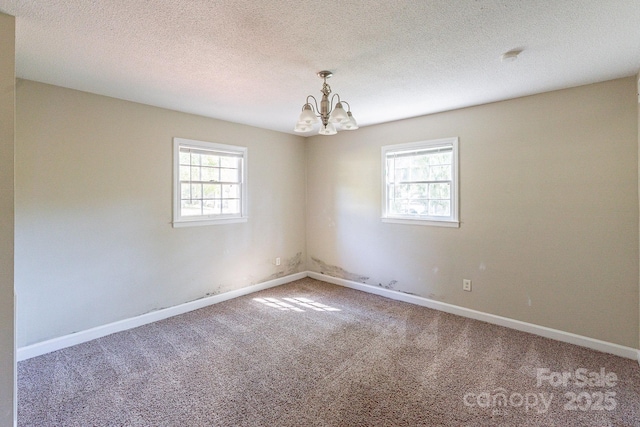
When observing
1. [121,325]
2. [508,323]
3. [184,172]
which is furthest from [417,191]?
[121,325]

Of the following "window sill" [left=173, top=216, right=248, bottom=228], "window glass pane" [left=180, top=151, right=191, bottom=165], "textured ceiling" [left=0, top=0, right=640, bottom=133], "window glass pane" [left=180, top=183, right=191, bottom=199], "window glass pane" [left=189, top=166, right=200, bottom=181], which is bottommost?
"window sill" [left=173, top=216, right=248, bottom=228]

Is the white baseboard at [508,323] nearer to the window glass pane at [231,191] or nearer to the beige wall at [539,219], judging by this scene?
the beige wall at [539,219]

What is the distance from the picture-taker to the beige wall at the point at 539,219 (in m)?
2.60

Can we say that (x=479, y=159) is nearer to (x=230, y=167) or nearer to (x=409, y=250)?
(x=409, y=250)

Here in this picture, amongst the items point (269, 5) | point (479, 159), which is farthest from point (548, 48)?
point (269, 5)

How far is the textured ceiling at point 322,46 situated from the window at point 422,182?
77cm

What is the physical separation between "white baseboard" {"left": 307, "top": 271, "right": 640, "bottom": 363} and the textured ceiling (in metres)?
2.37

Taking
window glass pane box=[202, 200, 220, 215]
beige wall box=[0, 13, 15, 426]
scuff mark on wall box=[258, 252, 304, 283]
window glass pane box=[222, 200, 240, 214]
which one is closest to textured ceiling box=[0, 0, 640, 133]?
beige wall box=[0, 13, 15, 426]

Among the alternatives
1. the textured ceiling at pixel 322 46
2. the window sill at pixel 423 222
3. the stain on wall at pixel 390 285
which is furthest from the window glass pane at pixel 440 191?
the stain on wall at pixel 390 285

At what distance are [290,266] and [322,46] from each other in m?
3.67

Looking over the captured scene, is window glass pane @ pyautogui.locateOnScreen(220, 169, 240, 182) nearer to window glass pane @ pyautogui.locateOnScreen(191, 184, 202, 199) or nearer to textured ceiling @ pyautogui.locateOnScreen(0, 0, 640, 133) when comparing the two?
window glass pane @ pyautogui.locateOnScreen(191, 184, 202, 199)

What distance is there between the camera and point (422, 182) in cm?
387

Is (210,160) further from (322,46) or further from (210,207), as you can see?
(322,46)

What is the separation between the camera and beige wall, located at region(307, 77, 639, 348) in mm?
2602
